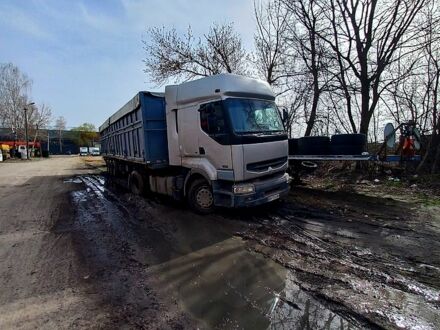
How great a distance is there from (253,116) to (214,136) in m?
1.06

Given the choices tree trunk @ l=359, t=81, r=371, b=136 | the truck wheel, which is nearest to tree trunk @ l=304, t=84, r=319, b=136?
tree trunk @ l=359, t=81, r=371, b=136

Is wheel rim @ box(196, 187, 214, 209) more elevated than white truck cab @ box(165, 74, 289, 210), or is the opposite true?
white truck cab @ box(165, 74, 289, 210)

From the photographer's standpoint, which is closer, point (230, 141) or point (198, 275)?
point (198, 275)

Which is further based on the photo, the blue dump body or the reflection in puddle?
the blue dump body

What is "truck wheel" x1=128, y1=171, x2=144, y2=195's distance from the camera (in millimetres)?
11179

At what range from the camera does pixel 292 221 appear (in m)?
7.41

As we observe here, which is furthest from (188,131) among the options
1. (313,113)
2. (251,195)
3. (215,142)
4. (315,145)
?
(313,113)

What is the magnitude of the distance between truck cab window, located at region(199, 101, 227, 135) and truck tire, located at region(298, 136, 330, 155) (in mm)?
5445

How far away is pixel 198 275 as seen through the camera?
15.6 ft

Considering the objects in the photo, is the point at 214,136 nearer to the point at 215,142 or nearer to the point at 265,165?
the point at 215,142

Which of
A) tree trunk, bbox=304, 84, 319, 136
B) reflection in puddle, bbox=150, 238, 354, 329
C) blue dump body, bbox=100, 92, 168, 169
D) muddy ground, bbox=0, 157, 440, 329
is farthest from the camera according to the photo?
tree trunk, bbox=304, 84, 319, 136

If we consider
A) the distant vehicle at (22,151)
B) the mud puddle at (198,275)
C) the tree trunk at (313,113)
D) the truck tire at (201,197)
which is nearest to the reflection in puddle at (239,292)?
the mud puddle at (198,275)

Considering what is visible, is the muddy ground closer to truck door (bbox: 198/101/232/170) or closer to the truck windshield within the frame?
truck door (bbox: 198/101/232/170)

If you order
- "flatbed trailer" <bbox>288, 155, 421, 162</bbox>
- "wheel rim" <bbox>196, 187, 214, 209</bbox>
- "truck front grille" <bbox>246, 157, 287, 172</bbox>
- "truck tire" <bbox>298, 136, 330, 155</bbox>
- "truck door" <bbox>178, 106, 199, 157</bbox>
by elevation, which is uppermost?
"truck door" <bbox>178, 106, 199, 157</bbox>
